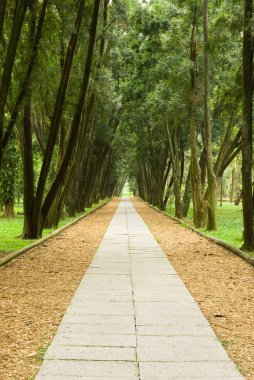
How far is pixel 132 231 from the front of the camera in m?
17.7

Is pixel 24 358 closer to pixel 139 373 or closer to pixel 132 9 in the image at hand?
pixel 139 373

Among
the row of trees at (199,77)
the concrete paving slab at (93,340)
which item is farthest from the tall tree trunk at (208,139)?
the concrete paving slab at (93,340)

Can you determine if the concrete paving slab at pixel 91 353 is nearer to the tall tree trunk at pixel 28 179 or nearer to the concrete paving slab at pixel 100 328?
the concrete paving slab at pixel 100 328

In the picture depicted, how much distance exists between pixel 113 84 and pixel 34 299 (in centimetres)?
1670

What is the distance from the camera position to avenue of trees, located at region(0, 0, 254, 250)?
11492mm

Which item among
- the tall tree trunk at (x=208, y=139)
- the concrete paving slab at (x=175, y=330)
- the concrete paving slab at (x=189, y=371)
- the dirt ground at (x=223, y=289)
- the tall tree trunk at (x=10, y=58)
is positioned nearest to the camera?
the concrete paving slab at (x=189, y=371)

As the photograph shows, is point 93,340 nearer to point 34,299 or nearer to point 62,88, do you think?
point 34,299

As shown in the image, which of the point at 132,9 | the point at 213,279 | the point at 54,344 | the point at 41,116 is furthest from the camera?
the point at 132,9

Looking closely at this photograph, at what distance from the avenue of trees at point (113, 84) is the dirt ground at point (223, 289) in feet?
4.81

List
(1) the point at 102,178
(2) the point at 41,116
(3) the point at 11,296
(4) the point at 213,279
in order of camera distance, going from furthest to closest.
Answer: (1) the point at 102,178
(2) the point at 41,116
(4) the point at 213,279
(3) the point at 11,296

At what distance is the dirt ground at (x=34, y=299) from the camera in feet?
14.7

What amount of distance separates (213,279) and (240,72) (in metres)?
6.90

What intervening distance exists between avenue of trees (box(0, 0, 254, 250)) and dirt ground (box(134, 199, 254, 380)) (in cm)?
147

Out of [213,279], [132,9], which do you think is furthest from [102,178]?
[213,279]
